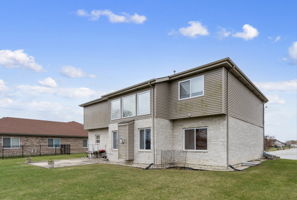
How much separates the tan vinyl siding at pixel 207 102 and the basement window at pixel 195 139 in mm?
926

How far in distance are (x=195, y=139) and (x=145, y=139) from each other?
9.98 feet

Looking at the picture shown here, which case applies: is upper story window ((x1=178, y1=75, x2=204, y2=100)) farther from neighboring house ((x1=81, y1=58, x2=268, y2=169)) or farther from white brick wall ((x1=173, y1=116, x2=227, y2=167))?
white brick wall ((x1=173, y1=116, x2=227, y2=167))

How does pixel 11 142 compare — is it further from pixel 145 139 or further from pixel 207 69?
pixel 207 69

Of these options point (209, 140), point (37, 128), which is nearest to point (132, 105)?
point (209, 140)

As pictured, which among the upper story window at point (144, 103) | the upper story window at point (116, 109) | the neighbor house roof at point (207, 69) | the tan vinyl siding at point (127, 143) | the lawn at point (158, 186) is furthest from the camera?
the upper story window at point (116, 109)

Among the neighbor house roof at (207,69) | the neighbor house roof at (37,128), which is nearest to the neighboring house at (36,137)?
the neighbor house roof at (37,128)

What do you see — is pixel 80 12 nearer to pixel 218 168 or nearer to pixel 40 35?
pixel 40 35

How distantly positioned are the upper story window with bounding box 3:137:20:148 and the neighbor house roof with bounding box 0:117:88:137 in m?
0.78

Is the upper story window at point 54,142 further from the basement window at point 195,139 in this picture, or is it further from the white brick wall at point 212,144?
the basement window at point 195,139

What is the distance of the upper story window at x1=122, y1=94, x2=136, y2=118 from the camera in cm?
1512

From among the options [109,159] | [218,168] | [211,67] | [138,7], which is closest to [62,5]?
[138,7]

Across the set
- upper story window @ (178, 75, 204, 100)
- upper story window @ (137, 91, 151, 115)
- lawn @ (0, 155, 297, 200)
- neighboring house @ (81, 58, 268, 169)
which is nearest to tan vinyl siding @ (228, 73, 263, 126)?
neighboring house @ (81, 58, 268, 169)

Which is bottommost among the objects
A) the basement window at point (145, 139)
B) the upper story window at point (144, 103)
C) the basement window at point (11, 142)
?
the basement window at point (11, 142)

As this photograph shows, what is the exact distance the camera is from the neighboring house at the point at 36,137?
2473 cm
